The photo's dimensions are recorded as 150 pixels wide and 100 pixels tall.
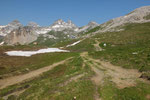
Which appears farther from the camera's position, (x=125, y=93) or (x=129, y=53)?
(x=129, y=53)

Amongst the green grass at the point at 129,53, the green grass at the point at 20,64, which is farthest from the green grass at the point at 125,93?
the green grass at the point at 20,64

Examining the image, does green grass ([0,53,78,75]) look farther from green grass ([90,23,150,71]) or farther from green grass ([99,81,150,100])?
green grass ([99,81,150,100])

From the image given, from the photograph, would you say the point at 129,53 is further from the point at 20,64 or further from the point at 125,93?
the point at 20,64

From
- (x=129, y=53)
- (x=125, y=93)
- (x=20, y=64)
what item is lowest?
(x=129, y=53)

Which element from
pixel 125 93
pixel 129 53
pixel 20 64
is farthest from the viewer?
pixel 129 53

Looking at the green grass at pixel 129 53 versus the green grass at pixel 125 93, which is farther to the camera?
the green grass at pixel 129 53

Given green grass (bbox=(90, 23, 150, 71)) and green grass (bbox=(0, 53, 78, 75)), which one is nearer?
green grass (bbox=(90, 23, 150, 71))

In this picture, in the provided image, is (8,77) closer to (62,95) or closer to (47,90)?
(47,90)

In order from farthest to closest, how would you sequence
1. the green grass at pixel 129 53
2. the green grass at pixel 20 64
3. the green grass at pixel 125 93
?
1. the green grass at pixel 20 64
2. the green grass at pixel 129 53
3. the green grass at pixel 125 93

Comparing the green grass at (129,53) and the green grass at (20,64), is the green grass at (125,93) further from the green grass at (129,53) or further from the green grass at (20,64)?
the green grass at (20,64)

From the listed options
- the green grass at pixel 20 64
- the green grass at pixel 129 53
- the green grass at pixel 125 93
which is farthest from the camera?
the green grass at pixel 20 64

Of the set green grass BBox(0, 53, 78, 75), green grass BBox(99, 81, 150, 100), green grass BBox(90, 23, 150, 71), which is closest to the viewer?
green grass BBox(99, 81, 150, 100)

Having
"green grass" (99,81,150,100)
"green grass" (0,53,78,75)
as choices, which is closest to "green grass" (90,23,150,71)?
"green grass" (99,81,150,100)

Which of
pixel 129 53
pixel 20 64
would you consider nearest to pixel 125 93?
pixel 129 53
